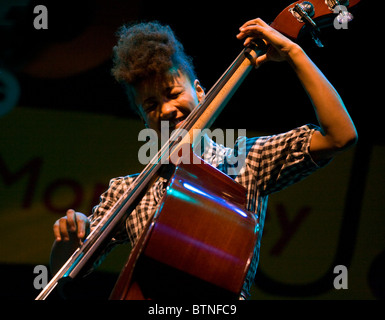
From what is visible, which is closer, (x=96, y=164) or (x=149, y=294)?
(x=149, y=294)

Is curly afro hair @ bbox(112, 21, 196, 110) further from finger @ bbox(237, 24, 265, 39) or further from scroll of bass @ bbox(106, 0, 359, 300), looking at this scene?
scroll of bass @ bbox(106, 0, 359, 300)

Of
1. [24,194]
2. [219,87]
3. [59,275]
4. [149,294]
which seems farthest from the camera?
[24,194]

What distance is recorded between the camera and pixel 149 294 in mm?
812

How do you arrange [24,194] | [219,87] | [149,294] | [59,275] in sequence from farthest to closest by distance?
[24,194], [219,87], [59,275], [149,294]

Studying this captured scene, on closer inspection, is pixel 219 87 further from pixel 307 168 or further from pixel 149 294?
pixel 149 294

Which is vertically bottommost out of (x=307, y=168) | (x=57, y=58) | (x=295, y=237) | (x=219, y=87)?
(x=295, y=237)

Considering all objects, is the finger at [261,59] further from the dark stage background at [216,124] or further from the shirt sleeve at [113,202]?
the dark stage background at [216,124]

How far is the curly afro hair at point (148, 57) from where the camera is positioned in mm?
1324

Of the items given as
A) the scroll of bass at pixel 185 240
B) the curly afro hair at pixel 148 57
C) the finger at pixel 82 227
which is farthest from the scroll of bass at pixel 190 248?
the curly afro hair at pixel 148 57

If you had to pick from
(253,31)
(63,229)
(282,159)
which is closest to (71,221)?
(63,229)

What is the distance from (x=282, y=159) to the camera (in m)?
1.07

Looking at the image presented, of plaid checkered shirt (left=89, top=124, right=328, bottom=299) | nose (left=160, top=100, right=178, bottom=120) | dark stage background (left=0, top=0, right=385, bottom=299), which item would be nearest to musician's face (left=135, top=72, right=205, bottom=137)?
nose (left=160, top=100, right=178, bottom=120)

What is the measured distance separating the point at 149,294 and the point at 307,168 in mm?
500

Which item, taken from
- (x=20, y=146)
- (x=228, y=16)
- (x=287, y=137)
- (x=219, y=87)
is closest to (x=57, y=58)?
(x=20, y=146)
